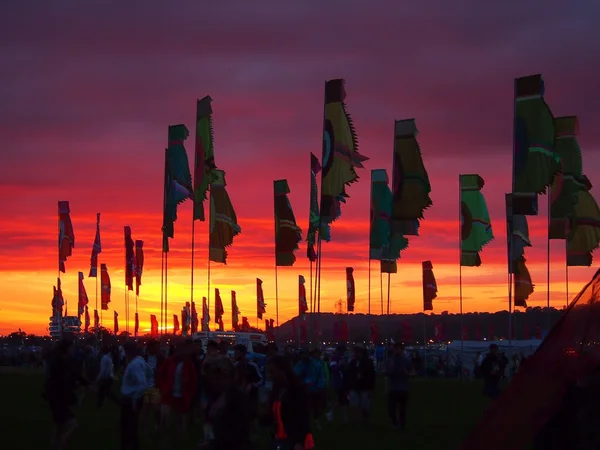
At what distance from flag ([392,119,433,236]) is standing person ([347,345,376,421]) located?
178 inches

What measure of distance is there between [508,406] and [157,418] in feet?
60.1

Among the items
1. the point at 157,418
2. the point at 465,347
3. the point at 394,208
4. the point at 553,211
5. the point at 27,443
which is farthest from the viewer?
the point at 465,347

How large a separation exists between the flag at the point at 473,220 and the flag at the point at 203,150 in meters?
11.5

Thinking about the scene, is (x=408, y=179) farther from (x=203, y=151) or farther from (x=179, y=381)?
(x=179, y=381)

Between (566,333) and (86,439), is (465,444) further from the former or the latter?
(86,439)

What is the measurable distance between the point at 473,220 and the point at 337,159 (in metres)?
15.1

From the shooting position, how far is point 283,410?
33.1ft

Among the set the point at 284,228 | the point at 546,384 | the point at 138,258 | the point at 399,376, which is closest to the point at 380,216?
the point at 284,228

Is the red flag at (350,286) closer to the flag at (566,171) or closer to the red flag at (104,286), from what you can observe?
the red flag at (104,286)

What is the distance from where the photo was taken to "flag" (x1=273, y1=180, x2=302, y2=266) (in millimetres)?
31641

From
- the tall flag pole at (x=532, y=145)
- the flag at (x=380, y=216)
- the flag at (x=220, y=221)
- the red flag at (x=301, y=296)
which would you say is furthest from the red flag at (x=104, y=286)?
the tall flag pole at (x=532, y=145)

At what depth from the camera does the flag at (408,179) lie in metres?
27.4

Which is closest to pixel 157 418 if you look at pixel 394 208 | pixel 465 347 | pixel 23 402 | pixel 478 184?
pixel 394 208

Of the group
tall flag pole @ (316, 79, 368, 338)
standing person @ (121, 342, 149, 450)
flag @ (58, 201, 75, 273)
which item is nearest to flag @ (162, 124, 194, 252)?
tall flag pole @ (316, 79, 368, 338)
